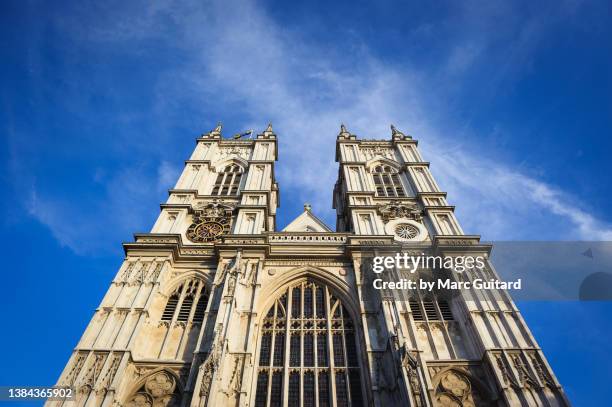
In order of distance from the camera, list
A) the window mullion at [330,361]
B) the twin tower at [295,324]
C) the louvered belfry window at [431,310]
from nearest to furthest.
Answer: the twin tower at [295,324] < the window mullion at [330,361] < the louvered belfry window at [431,310]

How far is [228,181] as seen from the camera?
31344 millimetres

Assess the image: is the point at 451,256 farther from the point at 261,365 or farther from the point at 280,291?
the point at 261,365

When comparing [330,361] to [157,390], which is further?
[330,361]

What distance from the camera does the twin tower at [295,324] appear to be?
627 inches

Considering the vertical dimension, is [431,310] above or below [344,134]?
below

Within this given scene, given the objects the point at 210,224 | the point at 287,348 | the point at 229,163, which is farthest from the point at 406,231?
the point at 229,163

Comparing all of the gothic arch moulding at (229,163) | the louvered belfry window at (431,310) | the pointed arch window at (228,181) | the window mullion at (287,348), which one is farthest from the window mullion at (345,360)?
the gothic arch moulding at (229,163)

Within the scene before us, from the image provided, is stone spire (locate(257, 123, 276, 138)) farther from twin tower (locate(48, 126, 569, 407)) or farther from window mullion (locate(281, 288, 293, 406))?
window mullion (locate(281, 288, 293, 406))

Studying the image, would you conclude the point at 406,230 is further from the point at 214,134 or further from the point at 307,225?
the point at 214,134

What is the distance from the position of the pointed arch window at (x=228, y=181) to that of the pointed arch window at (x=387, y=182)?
1037 centimetres

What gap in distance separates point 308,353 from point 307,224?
10857 millimetres


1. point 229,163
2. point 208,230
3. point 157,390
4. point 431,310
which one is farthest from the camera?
point 229,163

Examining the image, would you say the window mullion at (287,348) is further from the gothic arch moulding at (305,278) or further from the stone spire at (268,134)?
the stone spire at (268,134)

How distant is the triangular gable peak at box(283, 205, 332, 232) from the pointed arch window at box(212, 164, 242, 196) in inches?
198
